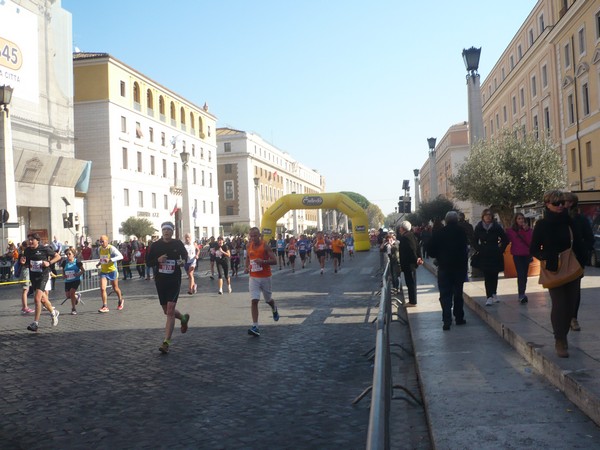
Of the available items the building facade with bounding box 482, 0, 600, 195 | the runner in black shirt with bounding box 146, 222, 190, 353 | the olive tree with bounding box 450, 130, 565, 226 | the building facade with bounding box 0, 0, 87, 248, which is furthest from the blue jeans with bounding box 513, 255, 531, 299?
the building facade with bounding box 0, 0, 87, 248

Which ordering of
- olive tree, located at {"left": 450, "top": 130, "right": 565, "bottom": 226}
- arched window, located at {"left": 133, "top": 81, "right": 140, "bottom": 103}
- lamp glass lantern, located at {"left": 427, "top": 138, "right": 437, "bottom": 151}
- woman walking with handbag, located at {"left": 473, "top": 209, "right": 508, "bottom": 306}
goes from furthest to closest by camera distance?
arched window, located at {"left": 133, "top": 81, "right": 140, "bottom": 103}
lamp glass lantern, located at {"left": 427, "top": 138, "right": 437, "bottom": 151}
olive tree, located at {"left": 450, "top": 130, "right": 565, "bottom": 226}
woman walking with handbag, located at {"left": 473, "top": 209, "right": 508, "bottom": 306}

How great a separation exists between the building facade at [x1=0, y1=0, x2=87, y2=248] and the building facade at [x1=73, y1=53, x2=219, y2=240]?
6311mm

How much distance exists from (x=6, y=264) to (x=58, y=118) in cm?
1661

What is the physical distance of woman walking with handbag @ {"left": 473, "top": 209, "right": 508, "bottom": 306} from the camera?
9.60 metres

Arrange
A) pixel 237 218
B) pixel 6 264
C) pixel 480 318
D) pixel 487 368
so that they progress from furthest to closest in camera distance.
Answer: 1. pixel 237 218
2. pixel 6 264
3. pixel 480 318
4. pixel 487 368

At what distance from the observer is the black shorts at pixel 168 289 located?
8.48 meters

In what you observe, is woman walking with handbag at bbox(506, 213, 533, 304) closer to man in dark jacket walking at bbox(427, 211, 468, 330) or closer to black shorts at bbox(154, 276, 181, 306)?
man in dark jacket walking at bbox(427, 211, 468, 330)

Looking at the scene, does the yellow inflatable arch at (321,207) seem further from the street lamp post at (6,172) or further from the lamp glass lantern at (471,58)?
the lamp glass lantern at (471,58)

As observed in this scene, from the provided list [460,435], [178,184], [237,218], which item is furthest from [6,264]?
[237,218]

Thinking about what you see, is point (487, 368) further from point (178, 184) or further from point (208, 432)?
point (178, 184)

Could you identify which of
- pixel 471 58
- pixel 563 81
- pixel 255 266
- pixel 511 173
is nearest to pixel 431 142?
pixel 563 81

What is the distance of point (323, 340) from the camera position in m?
8.61

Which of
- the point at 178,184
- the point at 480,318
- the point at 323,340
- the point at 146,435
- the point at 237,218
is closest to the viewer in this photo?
the point at 146,435

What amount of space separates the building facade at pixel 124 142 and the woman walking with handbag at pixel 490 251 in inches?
1229
